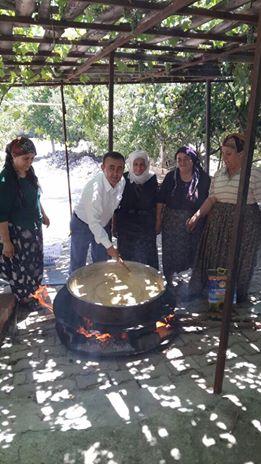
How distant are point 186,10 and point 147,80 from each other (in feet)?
11.6

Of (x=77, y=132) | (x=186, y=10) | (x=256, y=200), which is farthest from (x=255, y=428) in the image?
(x=77, y=132)

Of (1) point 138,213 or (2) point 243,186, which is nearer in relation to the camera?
(2) point 243,186

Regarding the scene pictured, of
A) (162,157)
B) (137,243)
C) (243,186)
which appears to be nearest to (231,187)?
(137,243)

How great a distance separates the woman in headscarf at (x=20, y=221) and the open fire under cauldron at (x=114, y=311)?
0.66m

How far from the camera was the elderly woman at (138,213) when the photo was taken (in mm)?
4062

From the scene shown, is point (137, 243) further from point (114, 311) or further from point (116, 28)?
point (116, 28)

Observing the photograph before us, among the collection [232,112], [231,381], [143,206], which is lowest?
[231,381]

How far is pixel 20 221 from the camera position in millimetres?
3857

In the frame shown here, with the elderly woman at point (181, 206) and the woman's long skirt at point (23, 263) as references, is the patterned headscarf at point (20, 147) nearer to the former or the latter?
the woman's long skirt at point (23, 263)

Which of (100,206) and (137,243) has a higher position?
(100,206)

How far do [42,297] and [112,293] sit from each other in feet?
4.27

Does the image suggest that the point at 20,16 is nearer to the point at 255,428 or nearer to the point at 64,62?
the point at 64,62

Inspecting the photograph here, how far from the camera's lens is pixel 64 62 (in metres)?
4.15

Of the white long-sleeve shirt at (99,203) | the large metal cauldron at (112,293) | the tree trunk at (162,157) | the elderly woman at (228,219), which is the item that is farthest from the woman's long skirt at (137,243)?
the tree trunk at (162,157)
